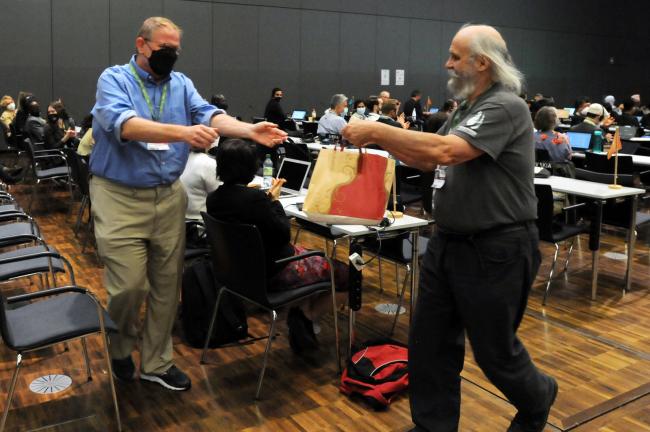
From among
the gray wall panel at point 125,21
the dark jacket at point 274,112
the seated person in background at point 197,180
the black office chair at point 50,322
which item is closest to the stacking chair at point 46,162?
the seated person in background at point 197,180

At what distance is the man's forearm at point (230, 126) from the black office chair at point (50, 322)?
88 centimetres

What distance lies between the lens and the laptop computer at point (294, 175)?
14.9 feet

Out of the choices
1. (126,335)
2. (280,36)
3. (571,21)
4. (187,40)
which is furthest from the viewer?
(571,21)

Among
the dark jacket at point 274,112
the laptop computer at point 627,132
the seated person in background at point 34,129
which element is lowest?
the seated person in background at point 34,129

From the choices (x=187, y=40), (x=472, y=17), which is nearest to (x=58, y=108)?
(x=187, y=40)

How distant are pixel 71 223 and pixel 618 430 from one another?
5.62 metres

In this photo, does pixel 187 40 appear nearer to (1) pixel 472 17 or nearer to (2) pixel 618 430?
(1) pixel 472 17

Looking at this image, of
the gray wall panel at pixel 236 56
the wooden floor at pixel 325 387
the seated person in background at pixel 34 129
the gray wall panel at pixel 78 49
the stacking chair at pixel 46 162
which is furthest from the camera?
the gray wall panel at pixel 236 56

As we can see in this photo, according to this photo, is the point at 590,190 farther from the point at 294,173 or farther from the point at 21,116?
the point at 21,116

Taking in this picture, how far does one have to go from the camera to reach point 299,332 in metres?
3.55

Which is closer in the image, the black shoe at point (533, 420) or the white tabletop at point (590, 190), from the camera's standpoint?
the black shoe at point (533, 420)

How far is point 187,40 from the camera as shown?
12742 millimetres

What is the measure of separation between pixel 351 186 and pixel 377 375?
107 cm

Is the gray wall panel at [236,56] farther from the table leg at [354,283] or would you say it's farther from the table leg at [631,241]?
the table leg at [354,283]
